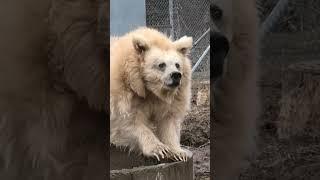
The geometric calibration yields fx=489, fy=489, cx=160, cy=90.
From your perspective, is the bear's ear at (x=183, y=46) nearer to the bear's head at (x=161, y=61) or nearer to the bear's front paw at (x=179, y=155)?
the bear's head at (x=161, y=61)

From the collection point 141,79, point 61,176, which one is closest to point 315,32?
point 61,176

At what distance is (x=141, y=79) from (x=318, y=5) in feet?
4.85

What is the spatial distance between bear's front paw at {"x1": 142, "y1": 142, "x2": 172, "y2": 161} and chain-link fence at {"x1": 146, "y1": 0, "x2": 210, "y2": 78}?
1.11 m

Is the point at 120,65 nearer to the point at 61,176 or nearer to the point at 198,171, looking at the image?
the point at 198,171

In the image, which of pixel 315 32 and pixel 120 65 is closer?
pixel 315 32

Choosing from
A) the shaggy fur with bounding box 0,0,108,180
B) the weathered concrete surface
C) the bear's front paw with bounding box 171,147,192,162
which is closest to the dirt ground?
the shaggy fur with bounding box 0,0,108,180

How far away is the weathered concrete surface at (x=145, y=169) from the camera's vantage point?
194cm

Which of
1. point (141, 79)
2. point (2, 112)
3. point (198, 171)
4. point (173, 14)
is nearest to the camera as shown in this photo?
point (2, 112)

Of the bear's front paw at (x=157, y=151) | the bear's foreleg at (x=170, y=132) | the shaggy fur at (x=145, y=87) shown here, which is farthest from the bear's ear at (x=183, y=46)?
the bear's front paw at (x=157, y=151)

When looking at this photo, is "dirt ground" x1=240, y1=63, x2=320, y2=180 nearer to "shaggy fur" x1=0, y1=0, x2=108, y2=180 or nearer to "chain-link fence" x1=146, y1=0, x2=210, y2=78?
"shaggy fur" x1=0, y1=0, x2=108, y2=180

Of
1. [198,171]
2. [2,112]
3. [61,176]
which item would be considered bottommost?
[198,171]

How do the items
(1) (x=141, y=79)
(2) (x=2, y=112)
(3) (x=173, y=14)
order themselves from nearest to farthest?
(2) (x=2, y=112)
(1) (x=141, y=79)
(3) (x=173, y=14)

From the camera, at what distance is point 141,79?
91.7 inches

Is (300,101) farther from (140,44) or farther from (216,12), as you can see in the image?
(140,44)
